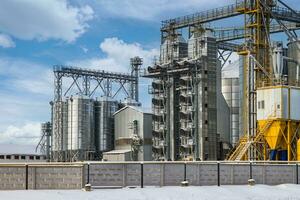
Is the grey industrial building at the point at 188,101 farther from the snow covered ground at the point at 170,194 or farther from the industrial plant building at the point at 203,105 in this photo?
the snow covered ground at the point at 170,194

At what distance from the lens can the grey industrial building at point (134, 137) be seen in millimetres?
76438

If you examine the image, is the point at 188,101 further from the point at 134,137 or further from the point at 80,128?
the point at 80,128

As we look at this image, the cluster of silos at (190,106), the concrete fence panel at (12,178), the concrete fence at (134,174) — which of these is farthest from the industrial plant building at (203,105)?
the concrete fence panel at (12,178)

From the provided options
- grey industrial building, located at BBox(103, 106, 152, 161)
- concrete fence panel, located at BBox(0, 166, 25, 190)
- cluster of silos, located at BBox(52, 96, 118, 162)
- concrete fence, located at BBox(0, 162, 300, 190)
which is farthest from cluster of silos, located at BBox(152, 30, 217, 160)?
concrete fence panel, located at BBox(0, 166, 25, 190)

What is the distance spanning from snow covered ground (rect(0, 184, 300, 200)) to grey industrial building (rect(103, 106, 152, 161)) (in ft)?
138

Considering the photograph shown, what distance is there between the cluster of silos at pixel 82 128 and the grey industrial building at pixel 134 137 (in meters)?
5.69

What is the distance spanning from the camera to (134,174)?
32.0 meters

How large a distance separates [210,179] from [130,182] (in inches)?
213

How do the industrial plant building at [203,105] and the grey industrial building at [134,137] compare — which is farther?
the grey industrial building at [134,137]

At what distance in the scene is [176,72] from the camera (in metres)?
69.4

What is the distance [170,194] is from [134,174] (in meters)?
3.27

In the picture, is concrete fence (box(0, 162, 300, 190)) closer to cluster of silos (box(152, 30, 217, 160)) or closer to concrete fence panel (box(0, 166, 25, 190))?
concrete fence panel (box(0, 166, 25, 190))

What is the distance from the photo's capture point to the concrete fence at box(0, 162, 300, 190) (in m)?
29.9

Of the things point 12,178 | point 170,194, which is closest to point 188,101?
point 170,194
